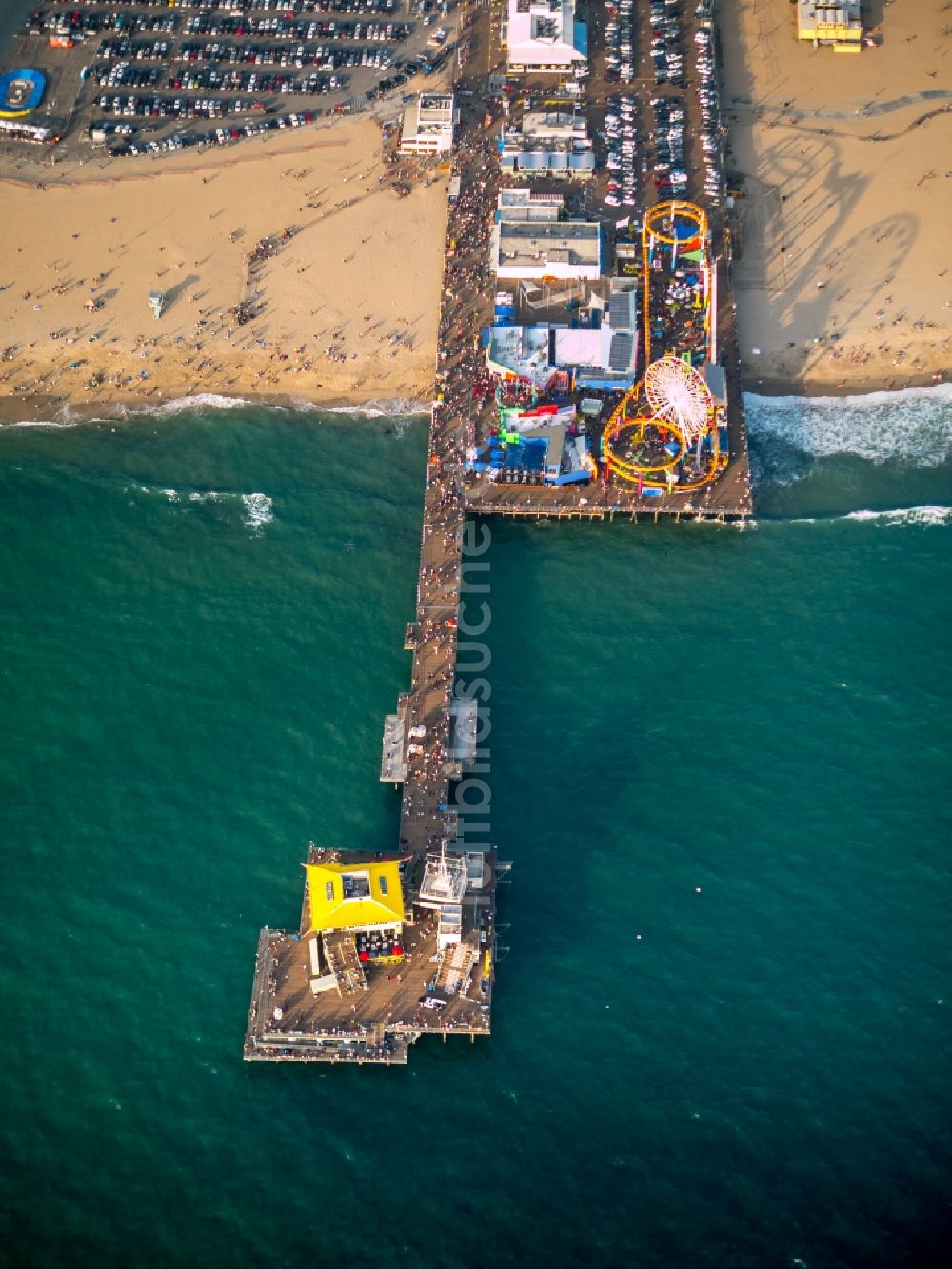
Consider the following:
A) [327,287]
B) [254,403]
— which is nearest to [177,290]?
[327,287]

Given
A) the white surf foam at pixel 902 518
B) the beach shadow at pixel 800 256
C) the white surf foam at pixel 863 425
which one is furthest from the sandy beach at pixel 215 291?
the white surf foam at pixel 902 518

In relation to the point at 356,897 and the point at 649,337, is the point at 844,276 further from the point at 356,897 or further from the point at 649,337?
the point at 356,897

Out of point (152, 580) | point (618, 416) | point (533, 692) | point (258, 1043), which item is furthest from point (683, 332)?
point (258, 1043)

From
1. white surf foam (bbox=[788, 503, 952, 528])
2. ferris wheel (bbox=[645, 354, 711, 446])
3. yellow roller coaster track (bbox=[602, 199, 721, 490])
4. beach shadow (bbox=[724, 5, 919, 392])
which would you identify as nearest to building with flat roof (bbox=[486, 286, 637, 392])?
yellow roller coaster track (bbox=[602, 199, 721, 490])

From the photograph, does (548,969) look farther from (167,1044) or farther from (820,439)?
(820,439)

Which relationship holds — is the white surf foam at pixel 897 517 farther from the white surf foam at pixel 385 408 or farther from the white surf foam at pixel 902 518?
the white surf foam at pixel 385 408
